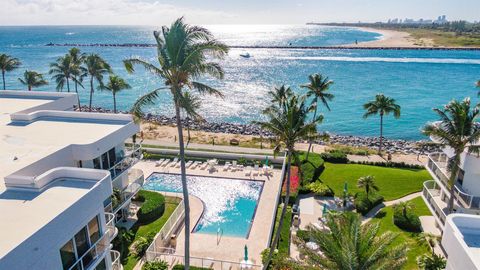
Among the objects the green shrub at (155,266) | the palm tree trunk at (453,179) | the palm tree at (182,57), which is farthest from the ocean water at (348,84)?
the palm tree at (182,57)

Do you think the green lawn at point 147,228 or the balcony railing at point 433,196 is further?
the balcony railing at point 433,196

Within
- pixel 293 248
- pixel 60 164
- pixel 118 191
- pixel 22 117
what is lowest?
pixel 293 248

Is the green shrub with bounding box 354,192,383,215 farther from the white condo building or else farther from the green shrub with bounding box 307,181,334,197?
the white condo building

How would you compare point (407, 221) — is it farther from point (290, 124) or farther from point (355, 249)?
point (355, 249)

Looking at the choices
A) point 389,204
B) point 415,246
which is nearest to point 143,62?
point 415,246

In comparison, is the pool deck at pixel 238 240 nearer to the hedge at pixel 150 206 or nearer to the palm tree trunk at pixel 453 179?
the hedge at pixel 150 206

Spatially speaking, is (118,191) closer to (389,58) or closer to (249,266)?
(249,266)

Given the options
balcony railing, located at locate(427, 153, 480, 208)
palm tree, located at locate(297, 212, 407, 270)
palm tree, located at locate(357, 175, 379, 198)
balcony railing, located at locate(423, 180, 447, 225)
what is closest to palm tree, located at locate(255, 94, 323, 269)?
palm tree, located at locate(297, 212, 407, 270)
